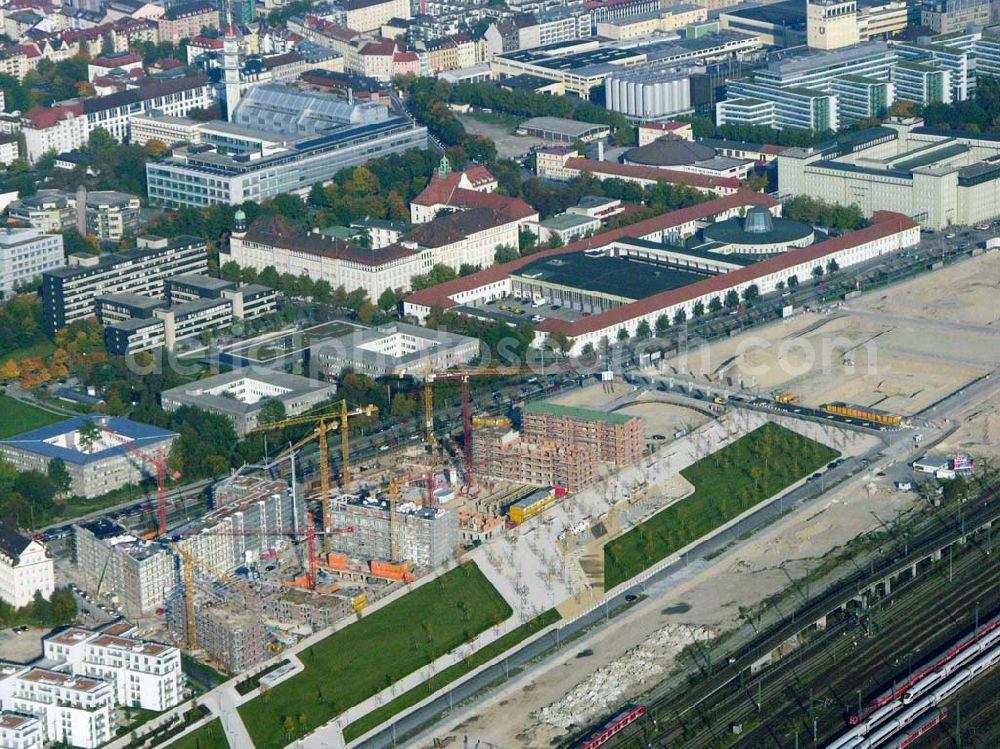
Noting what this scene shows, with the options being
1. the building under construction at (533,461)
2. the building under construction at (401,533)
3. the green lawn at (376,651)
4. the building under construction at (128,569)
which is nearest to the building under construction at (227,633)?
the green lawn at (376,651)

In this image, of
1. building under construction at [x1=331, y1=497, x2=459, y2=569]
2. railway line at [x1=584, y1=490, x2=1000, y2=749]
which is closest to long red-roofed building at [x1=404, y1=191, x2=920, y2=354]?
building under construction at [x1=331, y1=497, x2=459, y2=569]

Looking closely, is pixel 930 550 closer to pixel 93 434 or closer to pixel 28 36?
pixel 93 434

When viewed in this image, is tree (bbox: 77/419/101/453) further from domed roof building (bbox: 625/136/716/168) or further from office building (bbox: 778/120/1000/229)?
domed roof building (bbox: 625/136/716/168)

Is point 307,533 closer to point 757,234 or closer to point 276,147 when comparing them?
point 757,234

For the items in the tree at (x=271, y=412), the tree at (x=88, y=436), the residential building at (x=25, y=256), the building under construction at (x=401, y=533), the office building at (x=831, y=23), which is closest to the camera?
the building under construction at (x=401, y=533)

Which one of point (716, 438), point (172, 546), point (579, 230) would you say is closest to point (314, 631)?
point (172, 546)

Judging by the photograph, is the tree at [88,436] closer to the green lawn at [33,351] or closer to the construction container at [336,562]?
the construction container at [336,562]
